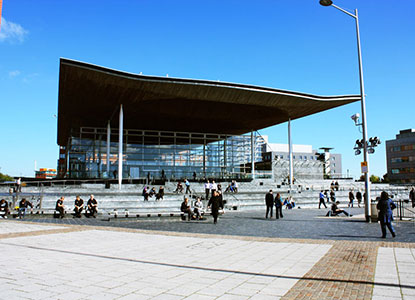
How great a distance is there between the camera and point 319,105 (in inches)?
1483

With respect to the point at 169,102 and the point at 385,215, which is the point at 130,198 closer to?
the point at 169,102

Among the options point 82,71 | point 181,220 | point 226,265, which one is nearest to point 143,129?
point 82,71

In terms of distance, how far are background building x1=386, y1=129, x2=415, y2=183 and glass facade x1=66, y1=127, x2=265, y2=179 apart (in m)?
68.7

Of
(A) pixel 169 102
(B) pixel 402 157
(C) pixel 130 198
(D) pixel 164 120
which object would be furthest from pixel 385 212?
(B) pixel 402 157

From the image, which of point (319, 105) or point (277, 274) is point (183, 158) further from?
point (277, 274)

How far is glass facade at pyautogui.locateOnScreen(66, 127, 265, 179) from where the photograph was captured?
43.3 metres

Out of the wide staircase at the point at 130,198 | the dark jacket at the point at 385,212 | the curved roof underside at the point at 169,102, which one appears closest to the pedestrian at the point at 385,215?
the dark jacket at the point at 385,212

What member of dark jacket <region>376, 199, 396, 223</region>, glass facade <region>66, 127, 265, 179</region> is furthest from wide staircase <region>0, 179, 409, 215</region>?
dark jacket <region>376, 199, 396, 223</region>

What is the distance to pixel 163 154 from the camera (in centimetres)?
4619

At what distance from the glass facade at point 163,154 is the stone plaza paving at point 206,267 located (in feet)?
102

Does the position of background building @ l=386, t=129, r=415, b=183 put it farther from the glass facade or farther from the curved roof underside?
the curved roof underside

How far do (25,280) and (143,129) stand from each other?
43.6 meters

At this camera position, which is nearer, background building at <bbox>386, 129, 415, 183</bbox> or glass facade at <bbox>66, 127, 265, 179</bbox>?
glass facade at <bbox>66, 127, 265, 179</bbox>

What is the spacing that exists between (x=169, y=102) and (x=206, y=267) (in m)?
30.0
